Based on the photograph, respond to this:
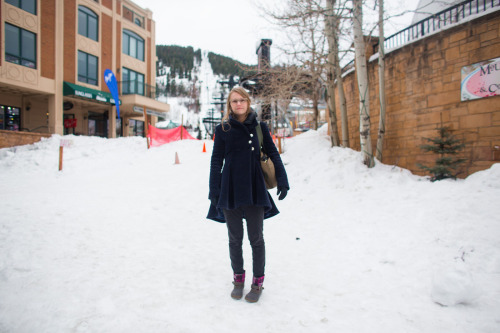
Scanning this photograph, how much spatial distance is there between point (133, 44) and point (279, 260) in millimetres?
26240

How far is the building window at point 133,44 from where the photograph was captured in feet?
75.6

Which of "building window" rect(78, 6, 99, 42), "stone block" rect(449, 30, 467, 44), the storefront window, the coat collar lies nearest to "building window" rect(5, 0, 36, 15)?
"building window" rect(78, 6, 99, 42)

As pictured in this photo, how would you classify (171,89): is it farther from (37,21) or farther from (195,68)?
(37,21)

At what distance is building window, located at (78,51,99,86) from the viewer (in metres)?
19.2

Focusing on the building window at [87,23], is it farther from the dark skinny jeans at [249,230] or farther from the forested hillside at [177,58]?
the forested hillside at [177,58]

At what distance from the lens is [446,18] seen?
6492 millimetres

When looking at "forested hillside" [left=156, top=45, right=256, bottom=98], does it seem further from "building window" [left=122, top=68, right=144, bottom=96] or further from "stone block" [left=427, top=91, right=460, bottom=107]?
"stone block" [left=427, top=91, right=460, bottom=107]

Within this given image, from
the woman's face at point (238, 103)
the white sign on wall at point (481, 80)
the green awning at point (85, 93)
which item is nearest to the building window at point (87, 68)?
the green awning at point (85, 93)

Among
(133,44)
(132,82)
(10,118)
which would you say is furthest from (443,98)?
(133,44)

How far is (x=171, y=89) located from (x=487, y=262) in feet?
346

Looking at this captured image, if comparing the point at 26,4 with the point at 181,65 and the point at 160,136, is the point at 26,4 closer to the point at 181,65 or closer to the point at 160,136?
the point at 160,136

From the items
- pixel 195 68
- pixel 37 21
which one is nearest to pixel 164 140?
pixel 37 21

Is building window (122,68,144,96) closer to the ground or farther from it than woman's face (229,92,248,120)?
farther from it

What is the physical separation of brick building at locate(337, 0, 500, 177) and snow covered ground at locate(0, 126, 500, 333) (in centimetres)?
133
